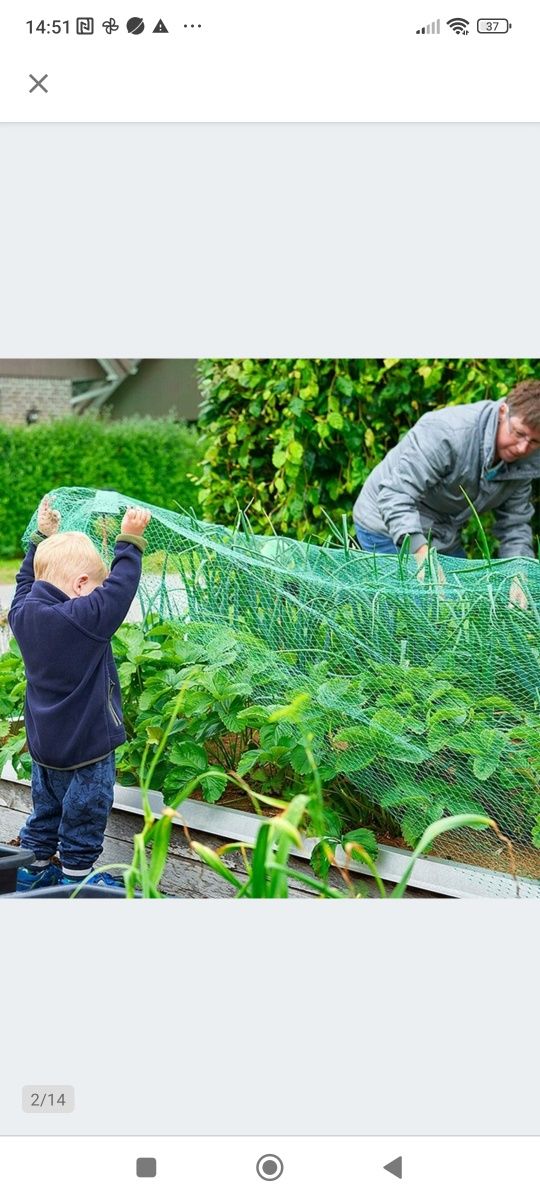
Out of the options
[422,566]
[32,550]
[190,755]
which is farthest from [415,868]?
[32,550]

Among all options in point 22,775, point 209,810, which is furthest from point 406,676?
point 22,775

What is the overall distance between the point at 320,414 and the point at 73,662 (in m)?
2.65

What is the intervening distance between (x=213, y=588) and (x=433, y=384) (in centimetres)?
209

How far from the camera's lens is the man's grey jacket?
12.6 ft

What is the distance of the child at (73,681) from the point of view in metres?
2.82

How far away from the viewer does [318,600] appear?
298 centimetres

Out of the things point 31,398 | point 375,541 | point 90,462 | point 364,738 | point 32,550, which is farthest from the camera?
point 31,398

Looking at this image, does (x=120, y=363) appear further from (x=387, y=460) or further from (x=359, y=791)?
(x=359, y=791)

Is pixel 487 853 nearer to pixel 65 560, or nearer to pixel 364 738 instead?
pixel 364 738

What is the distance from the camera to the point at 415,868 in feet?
8.59
